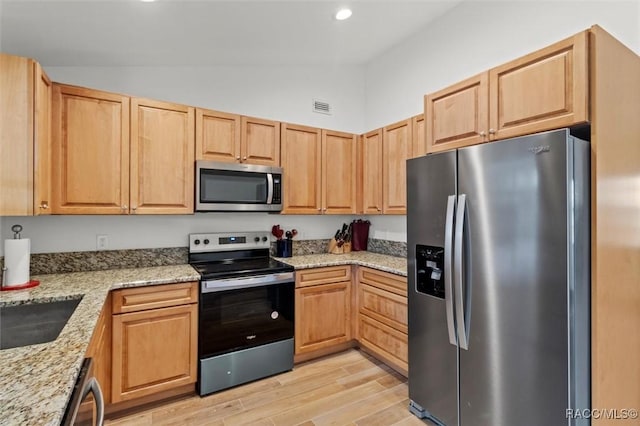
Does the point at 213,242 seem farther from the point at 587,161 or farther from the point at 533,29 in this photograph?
the point at 533,29

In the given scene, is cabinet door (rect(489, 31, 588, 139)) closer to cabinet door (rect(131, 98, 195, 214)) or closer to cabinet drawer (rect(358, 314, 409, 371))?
cabinet drawer (rect(358, 314, 409, 371))

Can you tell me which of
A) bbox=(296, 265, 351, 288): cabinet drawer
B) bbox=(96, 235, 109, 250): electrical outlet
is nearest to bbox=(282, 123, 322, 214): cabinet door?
bbox=(296, 265, 351, 288): cabinet drawer

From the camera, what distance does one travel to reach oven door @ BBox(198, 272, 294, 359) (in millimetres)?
2338

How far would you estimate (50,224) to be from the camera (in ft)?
7.76

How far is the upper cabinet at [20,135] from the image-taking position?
1714 mm

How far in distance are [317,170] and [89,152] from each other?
1.89 m

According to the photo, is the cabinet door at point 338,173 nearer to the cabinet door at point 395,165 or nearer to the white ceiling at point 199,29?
the cabinet door at point 395,165

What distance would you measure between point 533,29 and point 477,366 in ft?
7.60

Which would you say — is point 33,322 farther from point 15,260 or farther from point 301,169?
point 301,169

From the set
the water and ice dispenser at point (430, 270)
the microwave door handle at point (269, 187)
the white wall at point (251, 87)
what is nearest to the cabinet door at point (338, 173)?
the white wall at point (251, 87)

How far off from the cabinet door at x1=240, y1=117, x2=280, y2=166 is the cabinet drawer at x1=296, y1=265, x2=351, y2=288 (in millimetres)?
1055

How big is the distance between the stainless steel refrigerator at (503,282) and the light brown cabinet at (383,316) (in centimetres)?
43

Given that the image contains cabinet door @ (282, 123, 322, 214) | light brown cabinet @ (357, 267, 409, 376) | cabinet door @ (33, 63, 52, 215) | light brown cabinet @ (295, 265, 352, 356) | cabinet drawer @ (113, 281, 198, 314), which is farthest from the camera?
cabinet door @ (282, 123, 322, 214)

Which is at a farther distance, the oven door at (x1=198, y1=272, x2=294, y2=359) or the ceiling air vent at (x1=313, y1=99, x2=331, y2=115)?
the ceiling air vent at (x1=313, y1=99, x2=331, y2=115)
